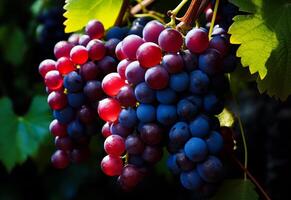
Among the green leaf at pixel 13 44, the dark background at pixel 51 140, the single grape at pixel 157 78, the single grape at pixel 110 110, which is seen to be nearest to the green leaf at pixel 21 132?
the dark background at pixel 51 140

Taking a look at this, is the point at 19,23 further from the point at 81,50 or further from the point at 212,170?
the point at 212,170

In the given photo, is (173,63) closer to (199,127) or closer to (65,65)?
(199,127)

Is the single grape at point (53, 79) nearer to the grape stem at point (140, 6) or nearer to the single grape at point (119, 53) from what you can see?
the single grape at point (119, 53)

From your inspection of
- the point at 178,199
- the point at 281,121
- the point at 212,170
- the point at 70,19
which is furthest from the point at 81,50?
the point at 178,199

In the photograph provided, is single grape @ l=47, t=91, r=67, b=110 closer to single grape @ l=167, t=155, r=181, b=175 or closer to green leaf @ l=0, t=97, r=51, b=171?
single grape @ l=167, t=155, r=181, b=175

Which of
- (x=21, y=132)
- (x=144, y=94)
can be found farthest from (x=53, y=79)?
(x=21, y=132)
